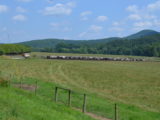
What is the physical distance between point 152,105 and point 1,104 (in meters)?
17.0

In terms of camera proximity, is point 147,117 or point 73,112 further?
point 147,117

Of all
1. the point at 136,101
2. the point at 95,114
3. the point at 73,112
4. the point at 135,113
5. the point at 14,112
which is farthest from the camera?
the point at 136,101

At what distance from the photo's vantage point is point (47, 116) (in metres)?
15.5

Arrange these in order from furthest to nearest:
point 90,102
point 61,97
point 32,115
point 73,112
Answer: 1. point 61,97
2. point 90,102
3. point 73,112
4. point 32,115

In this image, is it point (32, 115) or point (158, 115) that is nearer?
point (32, 115)

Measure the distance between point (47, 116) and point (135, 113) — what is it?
28.1 ft

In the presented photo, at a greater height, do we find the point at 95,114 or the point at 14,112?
the point at 14,112

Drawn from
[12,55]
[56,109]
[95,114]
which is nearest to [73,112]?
[56,109]

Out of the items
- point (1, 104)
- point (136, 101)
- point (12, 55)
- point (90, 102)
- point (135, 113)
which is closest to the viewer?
point (1, 104)

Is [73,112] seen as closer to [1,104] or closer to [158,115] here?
[1,104]

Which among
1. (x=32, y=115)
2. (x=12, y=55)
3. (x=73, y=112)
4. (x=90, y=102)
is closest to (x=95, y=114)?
(x=73, y=112)

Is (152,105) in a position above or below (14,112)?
below

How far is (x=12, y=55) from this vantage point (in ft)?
499

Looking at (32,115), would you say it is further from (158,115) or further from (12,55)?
(12,55)
